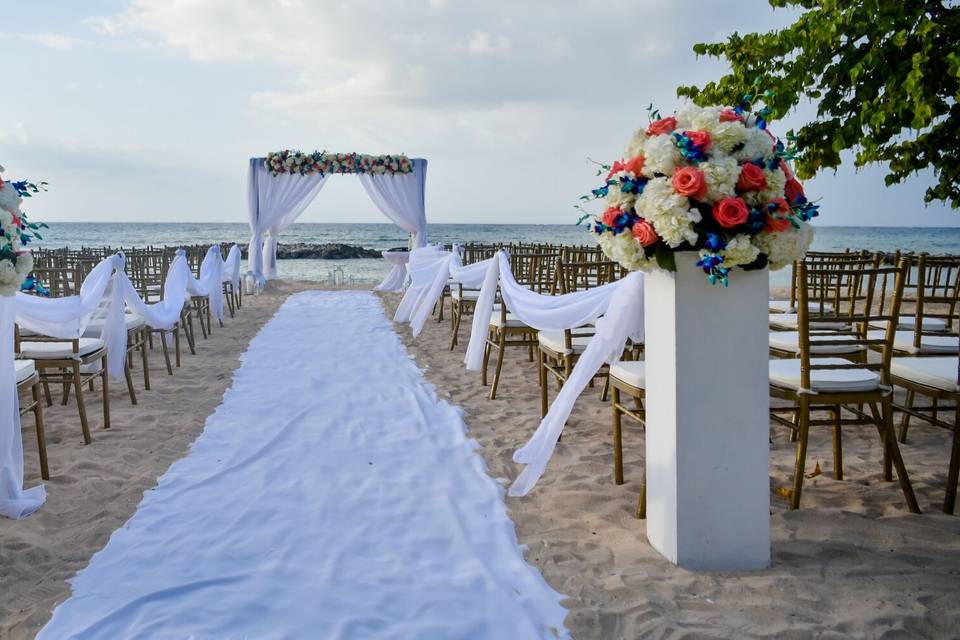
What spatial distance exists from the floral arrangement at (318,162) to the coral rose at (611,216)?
10725 millimetres

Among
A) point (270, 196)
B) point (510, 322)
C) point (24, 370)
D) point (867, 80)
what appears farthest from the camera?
point (270, 196)

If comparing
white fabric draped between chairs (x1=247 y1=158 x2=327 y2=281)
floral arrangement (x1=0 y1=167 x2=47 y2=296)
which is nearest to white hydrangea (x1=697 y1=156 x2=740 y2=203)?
floral arrangement (x1=0 y1=167 x2=47 y2=296)

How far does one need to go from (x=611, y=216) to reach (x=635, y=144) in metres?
0.26

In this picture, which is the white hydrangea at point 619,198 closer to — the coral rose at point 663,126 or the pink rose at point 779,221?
the coral rose at point 663,126

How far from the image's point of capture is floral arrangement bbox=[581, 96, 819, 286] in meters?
1.97

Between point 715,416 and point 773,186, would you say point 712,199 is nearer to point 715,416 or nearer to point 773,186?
point 773,186

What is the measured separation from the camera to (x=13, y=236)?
106 inches

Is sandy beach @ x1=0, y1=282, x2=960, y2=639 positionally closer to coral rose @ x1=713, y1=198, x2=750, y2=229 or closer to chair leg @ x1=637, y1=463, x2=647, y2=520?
chair leg @ x1=637, y1=463, x2=647, y2=520

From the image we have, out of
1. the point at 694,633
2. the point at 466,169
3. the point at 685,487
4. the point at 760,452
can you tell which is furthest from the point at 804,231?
the point at 466,169

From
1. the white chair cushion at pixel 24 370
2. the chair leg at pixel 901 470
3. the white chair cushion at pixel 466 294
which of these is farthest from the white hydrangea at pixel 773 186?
the white chair cushion at pixel 466 294

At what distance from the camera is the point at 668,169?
2061 mm

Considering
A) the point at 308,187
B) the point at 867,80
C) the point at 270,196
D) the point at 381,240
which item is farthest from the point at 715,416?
the point at 381,240

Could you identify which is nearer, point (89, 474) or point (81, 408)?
point (89, 474)

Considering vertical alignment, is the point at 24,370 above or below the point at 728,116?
below
